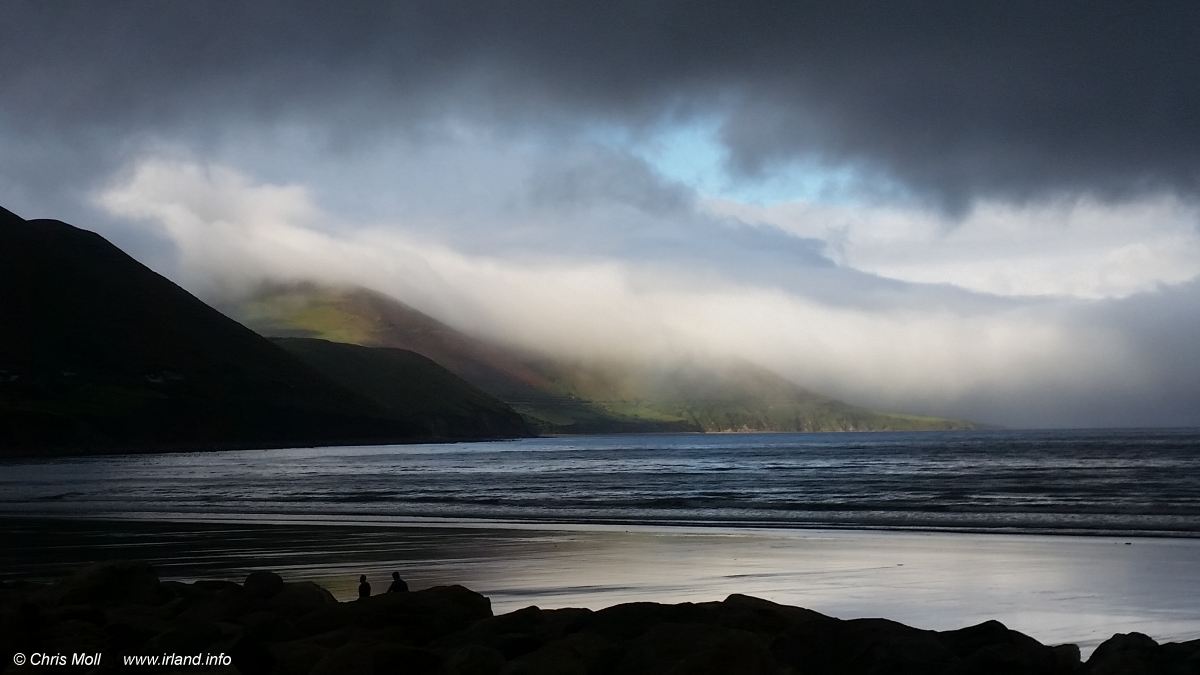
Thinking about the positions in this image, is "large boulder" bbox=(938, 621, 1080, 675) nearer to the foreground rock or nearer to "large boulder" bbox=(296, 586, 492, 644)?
the foreground rock

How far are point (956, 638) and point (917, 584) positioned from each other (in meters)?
10.2

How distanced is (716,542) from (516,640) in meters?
22.5

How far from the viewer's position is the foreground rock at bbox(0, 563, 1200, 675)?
43.7 ft

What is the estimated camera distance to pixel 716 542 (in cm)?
3722

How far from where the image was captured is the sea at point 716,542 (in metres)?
23.7

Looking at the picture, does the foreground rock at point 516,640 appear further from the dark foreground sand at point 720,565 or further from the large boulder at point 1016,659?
the dark foreground sand at point 720,565

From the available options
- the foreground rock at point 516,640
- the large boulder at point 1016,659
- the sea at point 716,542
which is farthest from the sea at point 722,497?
the foreground rock at point 516,640

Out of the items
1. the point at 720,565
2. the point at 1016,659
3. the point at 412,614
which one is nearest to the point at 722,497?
the point at 720,565

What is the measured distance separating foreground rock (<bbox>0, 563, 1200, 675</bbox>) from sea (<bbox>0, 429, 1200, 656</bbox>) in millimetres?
4393

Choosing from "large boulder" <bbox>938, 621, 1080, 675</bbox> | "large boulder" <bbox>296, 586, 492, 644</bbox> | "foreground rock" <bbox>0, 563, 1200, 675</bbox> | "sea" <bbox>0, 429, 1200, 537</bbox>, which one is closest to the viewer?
"foreground rock" <bbox>0, 563, 1200, 675</bbox>

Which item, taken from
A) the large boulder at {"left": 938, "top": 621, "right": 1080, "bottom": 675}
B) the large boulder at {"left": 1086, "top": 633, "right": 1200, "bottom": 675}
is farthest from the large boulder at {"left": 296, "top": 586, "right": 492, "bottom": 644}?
the large boulder at {"left": 1086, "top": 633, "right": 1200, "bottom": 675}

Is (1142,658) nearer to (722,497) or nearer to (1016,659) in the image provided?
(1016,659)

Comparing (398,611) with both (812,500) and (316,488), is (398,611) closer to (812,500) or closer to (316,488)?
(812,500)

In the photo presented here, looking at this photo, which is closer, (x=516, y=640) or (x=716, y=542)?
(x=516, y=640)
